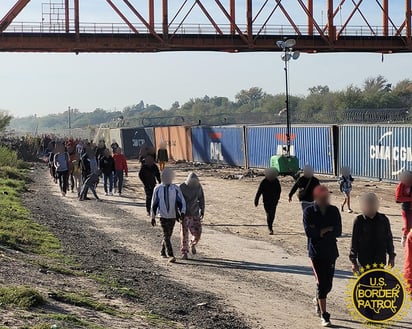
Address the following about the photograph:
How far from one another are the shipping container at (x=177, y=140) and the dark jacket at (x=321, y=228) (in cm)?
4907

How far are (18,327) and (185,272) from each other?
18.1ft

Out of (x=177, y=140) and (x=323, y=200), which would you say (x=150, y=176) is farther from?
(x=177, y=140)

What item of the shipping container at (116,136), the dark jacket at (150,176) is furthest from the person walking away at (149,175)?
the shipping container at (116,136)

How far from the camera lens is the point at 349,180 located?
2097 cm

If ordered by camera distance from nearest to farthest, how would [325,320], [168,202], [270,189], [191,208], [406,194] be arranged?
[325,320], [168,202], [406,194], [191,208], [270,189]

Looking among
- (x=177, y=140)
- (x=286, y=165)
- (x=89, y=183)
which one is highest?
(x=177, y=140)

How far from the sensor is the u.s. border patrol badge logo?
8180mm

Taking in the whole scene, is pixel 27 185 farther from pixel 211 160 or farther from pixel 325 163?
pixel 211 160

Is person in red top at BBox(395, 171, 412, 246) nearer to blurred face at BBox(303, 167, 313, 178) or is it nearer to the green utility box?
blurred face at BBox(303, 167, 313, 178)

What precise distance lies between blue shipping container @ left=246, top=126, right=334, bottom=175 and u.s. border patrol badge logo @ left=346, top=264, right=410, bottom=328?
28537mm

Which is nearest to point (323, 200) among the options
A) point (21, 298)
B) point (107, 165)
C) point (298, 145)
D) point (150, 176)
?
point (21, 298)

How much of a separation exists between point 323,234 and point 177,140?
2070 inches

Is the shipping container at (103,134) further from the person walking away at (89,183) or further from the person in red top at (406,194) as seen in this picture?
the person in red top at (406,194)

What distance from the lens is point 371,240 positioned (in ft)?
28.4
